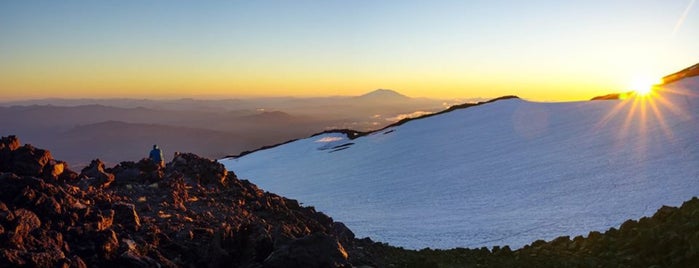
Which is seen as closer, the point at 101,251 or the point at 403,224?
the point at 101,251

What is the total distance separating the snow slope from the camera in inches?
870

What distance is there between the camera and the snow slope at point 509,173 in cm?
2211

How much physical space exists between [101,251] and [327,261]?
4.77m

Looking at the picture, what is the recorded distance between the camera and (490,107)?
5941 centimetres

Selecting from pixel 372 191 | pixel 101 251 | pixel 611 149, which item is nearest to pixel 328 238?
pixel 101 251

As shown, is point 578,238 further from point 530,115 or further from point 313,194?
point 530,115

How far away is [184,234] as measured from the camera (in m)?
13.1

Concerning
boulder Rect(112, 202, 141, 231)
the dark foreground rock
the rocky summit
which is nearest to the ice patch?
the dark foreground rock

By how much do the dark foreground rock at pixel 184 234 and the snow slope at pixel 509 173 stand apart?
4.59m

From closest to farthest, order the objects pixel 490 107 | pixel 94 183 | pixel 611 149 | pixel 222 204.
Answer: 1. pixel 94 183
2. pixel 222 204
3. pixel 611 149
4. pixel 490 107

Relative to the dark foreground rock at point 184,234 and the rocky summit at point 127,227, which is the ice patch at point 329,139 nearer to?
the dark foreground rock at point 184,234

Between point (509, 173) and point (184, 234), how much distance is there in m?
23.5

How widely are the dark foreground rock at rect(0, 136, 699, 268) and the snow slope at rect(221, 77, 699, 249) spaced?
459 cm

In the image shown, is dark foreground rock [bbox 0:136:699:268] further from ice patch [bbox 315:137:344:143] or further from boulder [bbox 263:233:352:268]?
ice patch [bbox 315:137:344:143]
